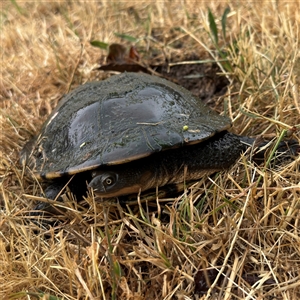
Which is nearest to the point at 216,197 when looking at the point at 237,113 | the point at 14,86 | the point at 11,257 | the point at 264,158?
the point at 264,158

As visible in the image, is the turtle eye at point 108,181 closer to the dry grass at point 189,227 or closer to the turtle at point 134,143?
the turtle at point 134,143

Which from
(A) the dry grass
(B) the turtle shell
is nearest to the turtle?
(B) the turtle shell

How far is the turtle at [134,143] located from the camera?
157 cm

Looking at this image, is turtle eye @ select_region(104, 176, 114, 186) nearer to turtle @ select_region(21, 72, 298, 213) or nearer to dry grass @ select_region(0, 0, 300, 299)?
turtle @ select_region(21, 72, 298, 213)

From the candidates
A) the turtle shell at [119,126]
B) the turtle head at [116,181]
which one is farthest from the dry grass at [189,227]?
the turtle shell at [119,126]

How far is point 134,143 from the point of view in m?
1.54

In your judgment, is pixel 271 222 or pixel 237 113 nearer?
pixel 271 222

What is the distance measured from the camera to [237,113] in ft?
6.93

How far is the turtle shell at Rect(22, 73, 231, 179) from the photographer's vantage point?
5.12 feet

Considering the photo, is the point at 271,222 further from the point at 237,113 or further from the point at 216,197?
the point at 237,113

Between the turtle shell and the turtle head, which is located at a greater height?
the turtle shell

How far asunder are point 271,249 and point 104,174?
719 millimetres

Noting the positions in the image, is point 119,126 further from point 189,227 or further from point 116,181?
point 189,227

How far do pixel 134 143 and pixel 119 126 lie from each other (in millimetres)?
164
